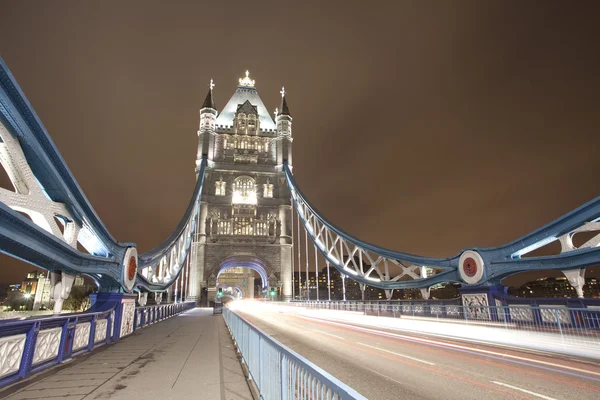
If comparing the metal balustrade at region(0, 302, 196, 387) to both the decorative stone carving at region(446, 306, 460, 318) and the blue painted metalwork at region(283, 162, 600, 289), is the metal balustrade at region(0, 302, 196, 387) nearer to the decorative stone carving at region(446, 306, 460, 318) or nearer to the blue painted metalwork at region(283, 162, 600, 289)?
the decorative stone carving at region(446, 306, 460, 318)

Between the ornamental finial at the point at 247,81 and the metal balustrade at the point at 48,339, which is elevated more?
the ornamental finial at the point at 247,81

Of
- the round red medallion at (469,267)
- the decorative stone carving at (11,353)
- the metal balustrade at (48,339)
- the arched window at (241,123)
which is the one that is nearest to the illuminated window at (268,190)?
the arched window at (241,123)

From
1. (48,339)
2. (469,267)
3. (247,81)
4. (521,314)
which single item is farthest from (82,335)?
(247,81)

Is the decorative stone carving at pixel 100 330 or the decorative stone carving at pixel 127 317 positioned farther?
the decorative stone carving at pixel 127 317


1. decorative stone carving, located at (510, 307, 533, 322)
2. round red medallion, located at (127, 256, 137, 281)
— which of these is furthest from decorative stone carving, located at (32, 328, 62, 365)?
decorative stone carving, located at (510, 307, 533, 322)

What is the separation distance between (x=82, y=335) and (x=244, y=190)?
156 feet

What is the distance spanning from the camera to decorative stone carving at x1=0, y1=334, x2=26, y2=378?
5.32 m

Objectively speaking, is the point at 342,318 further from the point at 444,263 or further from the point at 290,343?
the point at 290,343

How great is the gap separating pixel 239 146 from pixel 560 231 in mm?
51980

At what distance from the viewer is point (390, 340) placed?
11164 mm

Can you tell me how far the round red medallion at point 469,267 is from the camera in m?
15.7

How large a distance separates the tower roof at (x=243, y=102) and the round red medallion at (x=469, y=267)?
5224 centimetres

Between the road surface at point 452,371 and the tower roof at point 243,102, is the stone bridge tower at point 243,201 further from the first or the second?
the road surface at point 452,371

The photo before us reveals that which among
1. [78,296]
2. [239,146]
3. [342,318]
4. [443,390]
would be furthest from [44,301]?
[443,390]
